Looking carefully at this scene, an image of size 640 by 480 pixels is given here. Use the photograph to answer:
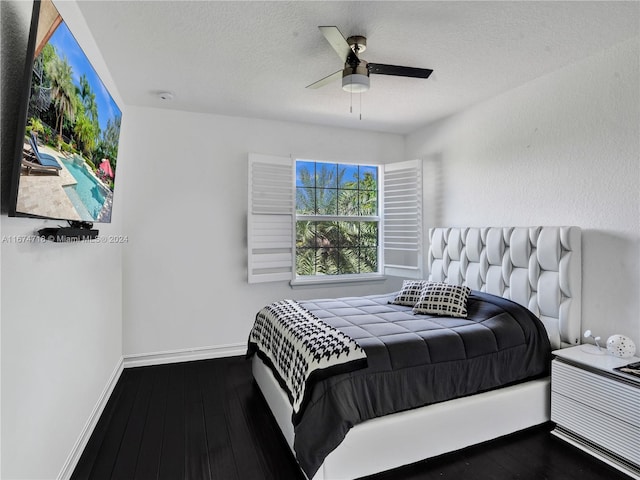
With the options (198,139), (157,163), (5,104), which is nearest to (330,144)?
(198,139)

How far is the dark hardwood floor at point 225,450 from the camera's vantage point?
196cm

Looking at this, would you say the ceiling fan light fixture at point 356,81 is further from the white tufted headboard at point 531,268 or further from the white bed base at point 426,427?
the white bed base at point 426,427

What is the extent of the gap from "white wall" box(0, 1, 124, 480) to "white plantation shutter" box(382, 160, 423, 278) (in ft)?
10.7

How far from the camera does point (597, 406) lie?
210 cm

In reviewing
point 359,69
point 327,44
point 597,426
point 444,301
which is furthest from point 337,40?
point 597,426

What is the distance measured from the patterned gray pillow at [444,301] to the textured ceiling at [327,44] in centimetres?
180

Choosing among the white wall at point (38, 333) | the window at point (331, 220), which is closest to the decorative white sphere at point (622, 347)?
the window at point (331, 220)

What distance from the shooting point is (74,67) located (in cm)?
166

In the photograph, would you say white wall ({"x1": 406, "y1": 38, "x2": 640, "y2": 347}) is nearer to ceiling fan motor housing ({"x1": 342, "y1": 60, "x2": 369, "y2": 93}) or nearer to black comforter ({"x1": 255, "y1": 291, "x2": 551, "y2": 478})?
black comforter ({"x1": 255, "y1": 291, "x2": 551, "y2": 478})

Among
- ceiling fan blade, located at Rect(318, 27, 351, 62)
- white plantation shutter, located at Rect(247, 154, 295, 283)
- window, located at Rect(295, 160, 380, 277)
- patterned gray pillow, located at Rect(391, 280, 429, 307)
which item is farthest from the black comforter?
ceiling fan blade, located at Rect(318, 27, 351, 62)

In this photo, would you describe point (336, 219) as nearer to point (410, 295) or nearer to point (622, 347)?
point (410, 295)

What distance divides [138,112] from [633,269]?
4.39 meters

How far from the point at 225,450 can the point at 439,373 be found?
1425 mm

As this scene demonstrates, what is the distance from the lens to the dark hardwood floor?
1961 mm
